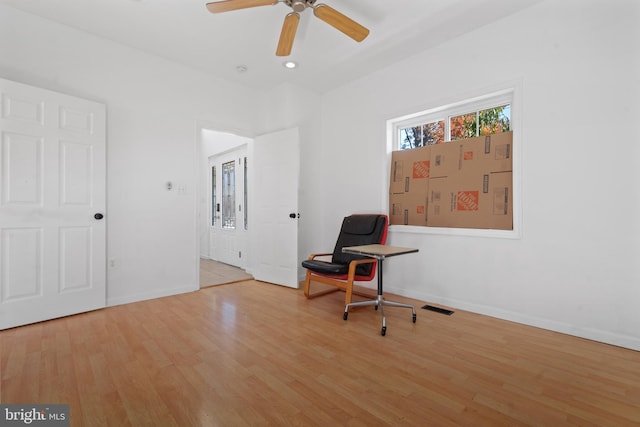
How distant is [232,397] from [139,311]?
186cm

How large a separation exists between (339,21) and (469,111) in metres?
1.62

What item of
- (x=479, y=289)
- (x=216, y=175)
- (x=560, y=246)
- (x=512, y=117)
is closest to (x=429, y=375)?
(x=479, y=289)

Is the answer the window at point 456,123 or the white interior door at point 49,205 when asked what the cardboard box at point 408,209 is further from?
the white interior door at point 49,205

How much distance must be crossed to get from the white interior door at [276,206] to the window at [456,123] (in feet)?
4.52

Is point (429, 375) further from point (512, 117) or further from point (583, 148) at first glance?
point (512, 117)

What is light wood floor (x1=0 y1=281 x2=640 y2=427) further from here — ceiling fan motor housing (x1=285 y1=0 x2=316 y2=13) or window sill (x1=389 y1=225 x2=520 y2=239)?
ceiling fan motor housing (x1=285 y1=0 x2=316 y2=13)

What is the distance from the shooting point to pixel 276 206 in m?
4.01

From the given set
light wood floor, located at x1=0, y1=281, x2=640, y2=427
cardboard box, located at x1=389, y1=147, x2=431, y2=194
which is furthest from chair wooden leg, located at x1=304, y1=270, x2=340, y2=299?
cardboard box, located at x1=389, y1=147, x2=431, y2=194

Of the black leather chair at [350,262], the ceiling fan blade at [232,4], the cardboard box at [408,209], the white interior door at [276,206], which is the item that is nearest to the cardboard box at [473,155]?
the cardboard box at [408,209]

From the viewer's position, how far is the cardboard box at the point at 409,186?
3289 millimetres

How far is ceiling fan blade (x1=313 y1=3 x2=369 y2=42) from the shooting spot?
2.18 m

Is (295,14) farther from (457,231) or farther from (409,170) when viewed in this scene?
(457,231)

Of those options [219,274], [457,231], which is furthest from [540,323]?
[219,274]

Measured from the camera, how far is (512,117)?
2709 mm
